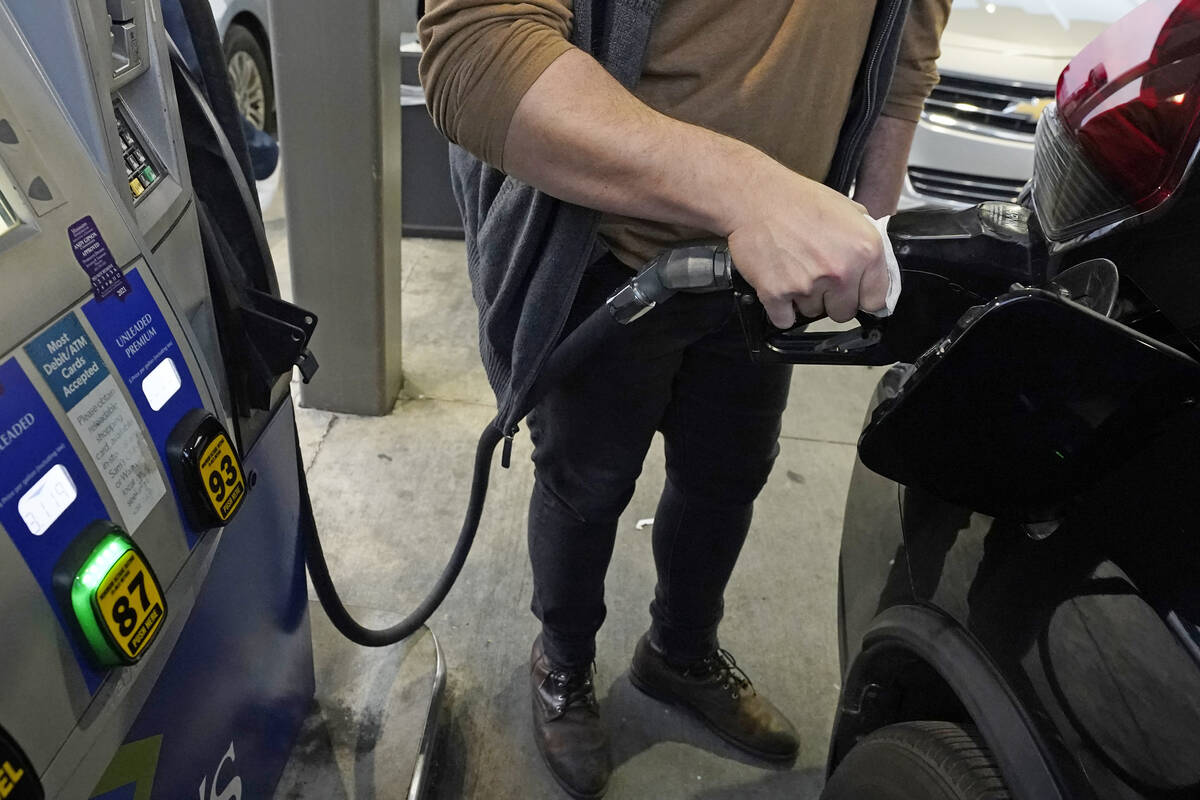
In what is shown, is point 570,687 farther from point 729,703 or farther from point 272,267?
point 272,267

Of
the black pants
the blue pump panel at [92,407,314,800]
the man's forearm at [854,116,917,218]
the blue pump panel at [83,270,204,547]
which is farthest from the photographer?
the man's forearm at [854,116,917,218]

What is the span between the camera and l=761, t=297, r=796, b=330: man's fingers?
2.88 feet

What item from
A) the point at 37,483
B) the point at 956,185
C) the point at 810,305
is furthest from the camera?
the point at 956,185

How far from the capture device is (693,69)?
40.8 inches

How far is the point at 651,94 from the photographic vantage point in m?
1.06

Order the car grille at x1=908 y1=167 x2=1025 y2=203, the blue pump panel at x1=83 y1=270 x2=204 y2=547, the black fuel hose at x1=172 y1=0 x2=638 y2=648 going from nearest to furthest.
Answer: the blue pump panel at x1=83 y1=270 x2=204 y2=547 < the black fuel hose at x1=172 y1=0 x2=638 y2=648 < the car grille at x1=908 y1=167 x2=1025 y2=203

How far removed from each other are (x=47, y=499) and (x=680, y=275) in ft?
1.94

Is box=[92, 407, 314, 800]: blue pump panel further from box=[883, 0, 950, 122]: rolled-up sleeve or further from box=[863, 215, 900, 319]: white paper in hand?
box=[883, 0, 950, 122]: rolled-up sleeve

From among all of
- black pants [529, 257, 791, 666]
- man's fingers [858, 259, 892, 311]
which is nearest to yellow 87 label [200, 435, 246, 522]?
black pants [529, 257, 791, 666]

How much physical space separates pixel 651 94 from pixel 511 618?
1254mm

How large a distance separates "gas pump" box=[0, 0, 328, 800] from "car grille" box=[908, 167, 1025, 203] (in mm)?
2715

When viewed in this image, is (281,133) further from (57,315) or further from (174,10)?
(57,315)

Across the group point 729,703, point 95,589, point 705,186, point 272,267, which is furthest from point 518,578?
point 95,589

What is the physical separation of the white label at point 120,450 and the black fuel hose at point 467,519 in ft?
1.65
